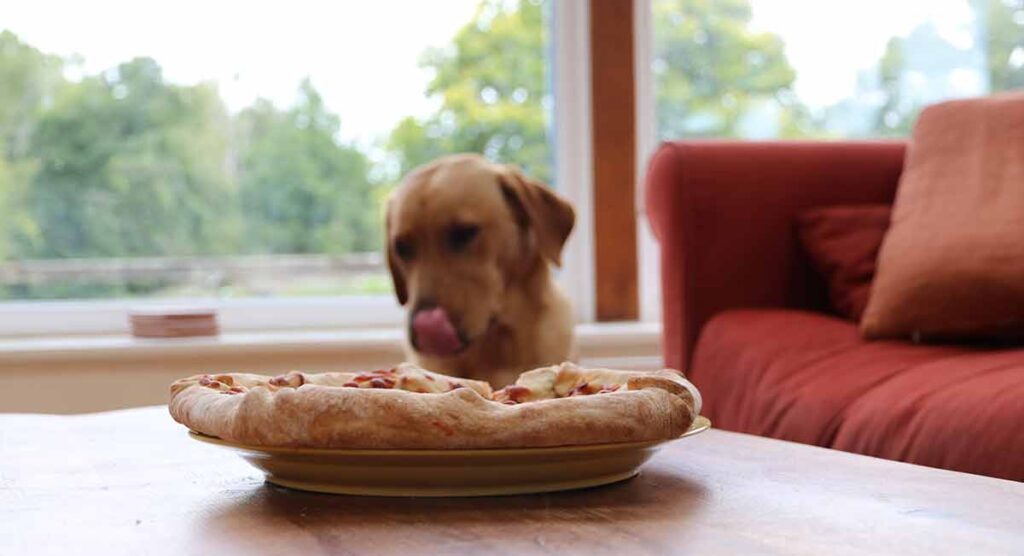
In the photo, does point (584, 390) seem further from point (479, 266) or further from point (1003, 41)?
point (1003, 41)

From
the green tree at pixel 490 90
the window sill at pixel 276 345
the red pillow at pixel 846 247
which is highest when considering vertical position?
the green tree at pixel 490 90

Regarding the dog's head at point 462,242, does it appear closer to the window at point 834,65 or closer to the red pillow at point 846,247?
the red pillow at point 846,247

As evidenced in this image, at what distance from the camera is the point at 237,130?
306 cm

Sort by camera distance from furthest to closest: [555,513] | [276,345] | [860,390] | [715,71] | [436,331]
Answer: [715,71] → [276,345] → [436,331] → [860,390] → [555,513]

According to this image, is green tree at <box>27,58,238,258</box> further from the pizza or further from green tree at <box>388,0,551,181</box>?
Result: the pizza

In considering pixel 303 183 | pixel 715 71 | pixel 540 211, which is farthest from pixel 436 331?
pixel 715 71

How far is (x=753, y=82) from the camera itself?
10.8 feet

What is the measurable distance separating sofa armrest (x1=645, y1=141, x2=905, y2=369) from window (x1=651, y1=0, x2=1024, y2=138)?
0.90 meters

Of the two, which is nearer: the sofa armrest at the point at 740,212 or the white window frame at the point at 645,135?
the sofa armrest at the point at 740,212

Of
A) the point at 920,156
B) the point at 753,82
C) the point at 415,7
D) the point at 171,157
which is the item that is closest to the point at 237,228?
the point at 171,157

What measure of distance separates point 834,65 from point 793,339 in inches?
61.5

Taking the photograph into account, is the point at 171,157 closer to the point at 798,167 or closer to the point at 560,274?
the point at 560,274

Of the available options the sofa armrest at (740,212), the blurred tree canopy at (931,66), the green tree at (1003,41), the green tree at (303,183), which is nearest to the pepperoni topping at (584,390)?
the sofa armrest at (740,212)

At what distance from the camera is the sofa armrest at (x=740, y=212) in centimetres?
227
